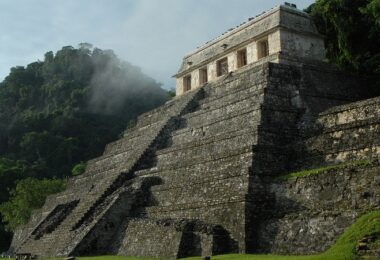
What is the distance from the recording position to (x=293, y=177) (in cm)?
1435

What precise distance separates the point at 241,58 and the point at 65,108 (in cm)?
4208

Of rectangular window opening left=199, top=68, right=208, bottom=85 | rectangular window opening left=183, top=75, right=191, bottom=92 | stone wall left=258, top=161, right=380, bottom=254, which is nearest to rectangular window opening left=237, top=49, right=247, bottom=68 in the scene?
rectangular window opening left=199, top=68, right=208, bottom=85

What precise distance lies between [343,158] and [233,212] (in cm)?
347

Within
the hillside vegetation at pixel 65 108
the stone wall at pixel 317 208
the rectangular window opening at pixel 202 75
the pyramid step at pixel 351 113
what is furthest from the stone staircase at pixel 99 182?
the hillside vegetation at pixel 65 108

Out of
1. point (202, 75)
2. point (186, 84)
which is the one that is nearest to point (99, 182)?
point (202, 75)

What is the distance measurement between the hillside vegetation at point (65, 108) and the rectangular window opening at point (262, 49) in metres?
22.1

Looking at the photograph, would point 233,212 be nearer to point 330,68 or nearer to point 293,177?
point 293,177

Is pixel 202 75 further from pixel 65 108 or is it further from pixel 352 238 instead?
pixel 65 108

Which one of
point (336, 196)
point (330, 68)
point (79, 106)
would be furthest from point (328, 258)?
point (79, 106)

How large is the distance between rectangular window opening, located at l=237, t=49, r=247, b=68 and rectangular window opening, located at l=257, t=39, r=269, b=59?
3.23 ft

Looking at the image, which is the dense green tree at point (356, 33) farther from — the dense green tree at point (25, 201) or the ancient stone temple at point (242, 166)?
the dense green tree at point (25, 201)

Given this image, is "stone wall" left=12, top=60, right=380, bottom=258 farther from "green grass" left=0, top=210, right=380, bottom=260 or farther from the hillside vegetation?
the hillside vegetation

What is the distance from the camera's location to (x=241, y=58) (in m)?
24.2

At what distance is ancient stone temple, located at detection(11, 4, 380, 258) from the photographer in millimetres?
13336
